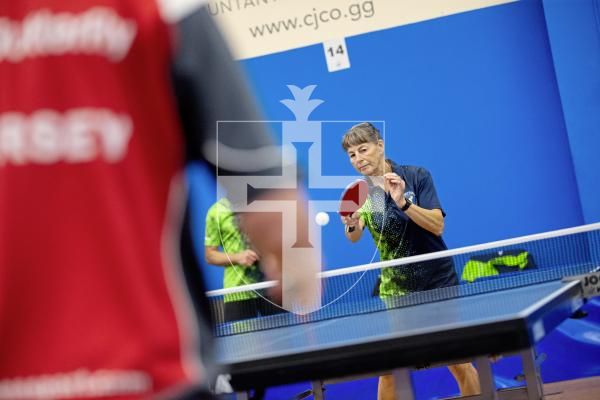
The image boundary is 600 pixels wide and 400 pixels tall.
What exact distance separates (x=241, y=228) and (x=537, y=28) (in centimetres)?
616

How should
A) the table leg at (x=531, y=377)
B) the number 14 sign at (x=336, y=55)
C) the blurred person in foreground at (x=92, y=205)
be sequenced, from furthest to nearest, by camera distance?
the number 14 sign at (x=336, y=55) < the table leg at (x=531, y=377) < the blurred person in foreground at (x=92, y=205)

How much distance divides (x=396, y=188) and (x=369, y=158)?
Result: 42 cm

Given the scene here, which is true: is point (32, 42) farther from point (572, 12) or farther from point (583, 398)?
point (572, 12)

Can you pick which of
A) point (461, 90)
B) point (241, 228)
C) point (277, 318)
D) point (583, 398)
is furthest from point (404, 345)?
point (461, 90)

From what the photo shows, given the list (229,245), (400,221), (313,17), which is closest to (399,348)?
(400,221)

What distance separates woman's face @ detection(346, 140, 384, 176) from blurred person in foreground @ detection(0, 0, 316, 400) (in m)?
3.96

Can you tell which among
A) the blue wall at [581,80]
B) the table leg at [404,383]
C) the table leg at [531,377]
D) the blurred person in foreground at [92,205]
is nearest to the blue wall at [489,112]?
the blue wall at [581,80]

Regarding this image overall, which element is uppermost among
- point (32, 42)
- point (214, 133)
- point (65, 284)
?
point (32, 42)

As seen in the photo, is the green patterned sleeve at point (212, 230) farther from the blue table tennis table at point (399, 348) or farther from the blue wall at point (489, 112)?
the blue table tennis table at point (399, 348)

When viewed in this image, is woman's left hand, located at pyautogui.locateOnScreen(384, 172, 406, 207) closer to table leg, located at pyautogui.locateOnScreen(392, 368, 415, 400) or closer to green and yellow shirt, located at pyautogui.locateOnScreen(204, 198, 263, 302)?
green and yellow shirt, located at pyautogui.locateOnScreen(204, 198, 263, 302)

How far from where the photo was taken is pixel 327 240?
708 centimetres

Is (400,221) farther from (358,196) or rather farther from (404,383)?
(404,383)

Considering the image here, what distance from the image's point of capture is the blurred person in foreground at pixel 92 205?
0.84 meters

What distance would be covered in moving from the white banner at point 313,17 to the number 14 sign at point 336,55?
0.15ft
